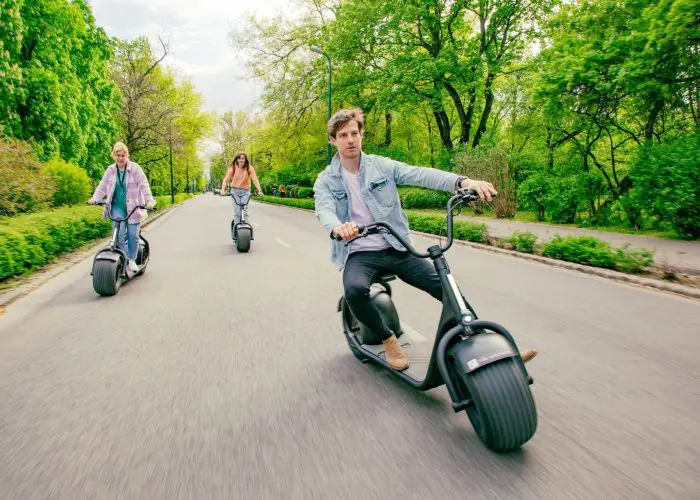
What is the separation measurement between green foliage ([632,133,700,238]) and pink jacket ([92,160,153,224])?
945 cm

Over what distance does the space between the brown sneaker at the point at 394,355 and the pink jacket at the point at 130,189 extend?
486cm

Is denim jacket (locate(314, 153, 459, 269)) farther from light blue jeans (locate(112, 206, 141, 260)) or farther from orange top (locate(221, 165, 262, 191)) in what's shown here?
orange top (locate(221, 165, 262, 191))

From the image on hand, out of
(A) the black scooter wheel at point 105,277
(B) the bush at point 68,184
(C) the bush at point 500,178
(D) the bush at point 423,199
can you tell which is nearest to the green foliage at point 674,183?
(C) the bush at point 500,178

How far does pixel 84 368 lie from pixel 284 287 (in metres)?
3.06

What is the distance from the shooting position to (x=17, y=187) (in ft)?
33.8

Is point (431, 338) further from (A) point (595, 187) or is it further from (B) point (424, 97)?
(B) point (424, 97)

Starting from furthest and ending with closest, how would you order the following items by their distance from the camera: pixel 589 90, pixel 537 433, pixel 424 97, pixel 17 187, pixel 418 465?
pixel 424 97
pixel 589 90
pixel 17 187
pixel 537 433
pixel 418 465

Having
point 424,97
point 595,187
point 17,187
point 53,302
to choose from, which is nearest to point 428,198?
point 424,97

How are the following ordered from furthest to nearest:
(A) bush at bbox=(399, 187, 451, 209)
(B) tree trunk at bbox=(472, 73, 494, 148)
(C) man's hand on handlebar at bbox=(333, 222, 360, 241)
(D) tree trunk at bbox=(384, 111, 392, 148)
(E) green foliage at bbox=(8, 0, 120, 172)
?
(D) tree trunk at bbox=(384, 111, 392, 148) → (A) bush at bbox=(399, 187, 451, 209) → (B) tree trunk at bbox=(472, 73, 494, 148) → (E) green foliage at bbox=(8, 0, 120, 172) → (C) man's hand on handlebar at bbox=(333, 222, 360, 241)

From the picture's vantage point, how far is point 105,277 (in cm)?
581

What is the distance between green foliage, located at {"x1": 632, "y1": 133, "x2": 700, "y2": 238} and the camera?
8.42 m

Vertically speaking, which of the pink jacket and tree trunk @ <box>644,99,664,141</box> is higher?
tree trunk @ <box>644,99,664,141</box>

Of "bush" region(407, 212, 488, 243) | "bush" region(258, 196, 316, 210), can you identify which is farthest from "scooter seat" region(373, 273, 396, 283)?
"bush" region(258, 196, 316, 210)

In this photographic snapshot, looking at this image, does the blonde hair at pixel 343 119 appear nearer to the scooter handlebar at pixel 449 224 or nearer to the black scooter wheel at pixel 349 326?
the scooter handlebar at pixel 449 224
